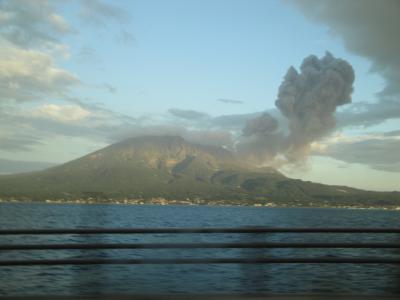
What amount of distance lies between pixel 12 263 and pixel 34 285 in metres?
7.56

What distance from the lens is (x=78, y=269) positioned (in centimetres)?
920

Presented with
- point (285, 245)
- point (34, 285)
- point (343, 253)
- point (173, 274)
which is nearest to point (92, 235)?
point (285, 245)

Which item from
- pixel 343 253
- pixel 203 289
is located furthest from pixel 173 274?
pixel 343 253

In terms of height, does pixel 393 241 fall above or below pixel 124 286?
above

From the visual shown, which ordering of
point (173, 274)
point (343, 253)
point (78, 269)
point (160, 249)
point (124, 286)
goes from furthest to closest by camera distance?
point (343, 253) < point (173, 274) < point (124, 286) < point (78, 269) < point (160, 249)

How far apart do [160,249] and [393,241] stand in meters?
3.81

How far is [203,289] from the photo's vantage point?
12.8 meters

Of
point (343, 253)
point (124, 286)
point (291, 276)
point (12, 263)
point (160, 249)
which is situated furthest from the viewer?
point (343, 253)

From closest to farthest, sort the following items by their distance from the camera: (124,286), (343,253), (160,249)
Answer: (160,249) → (124,286) → (343,253)

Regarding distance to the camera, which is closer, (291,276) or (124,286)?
(124,286)

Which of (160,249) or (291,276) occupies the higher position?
(160,249)

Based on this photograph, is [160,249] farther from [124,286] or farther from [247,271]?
[124,286]

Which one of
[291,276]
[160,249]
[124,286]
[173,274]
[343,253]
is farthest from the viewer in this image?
[343,253]

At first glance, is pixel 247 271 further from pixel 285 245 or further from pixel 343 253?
pixel 343 253
